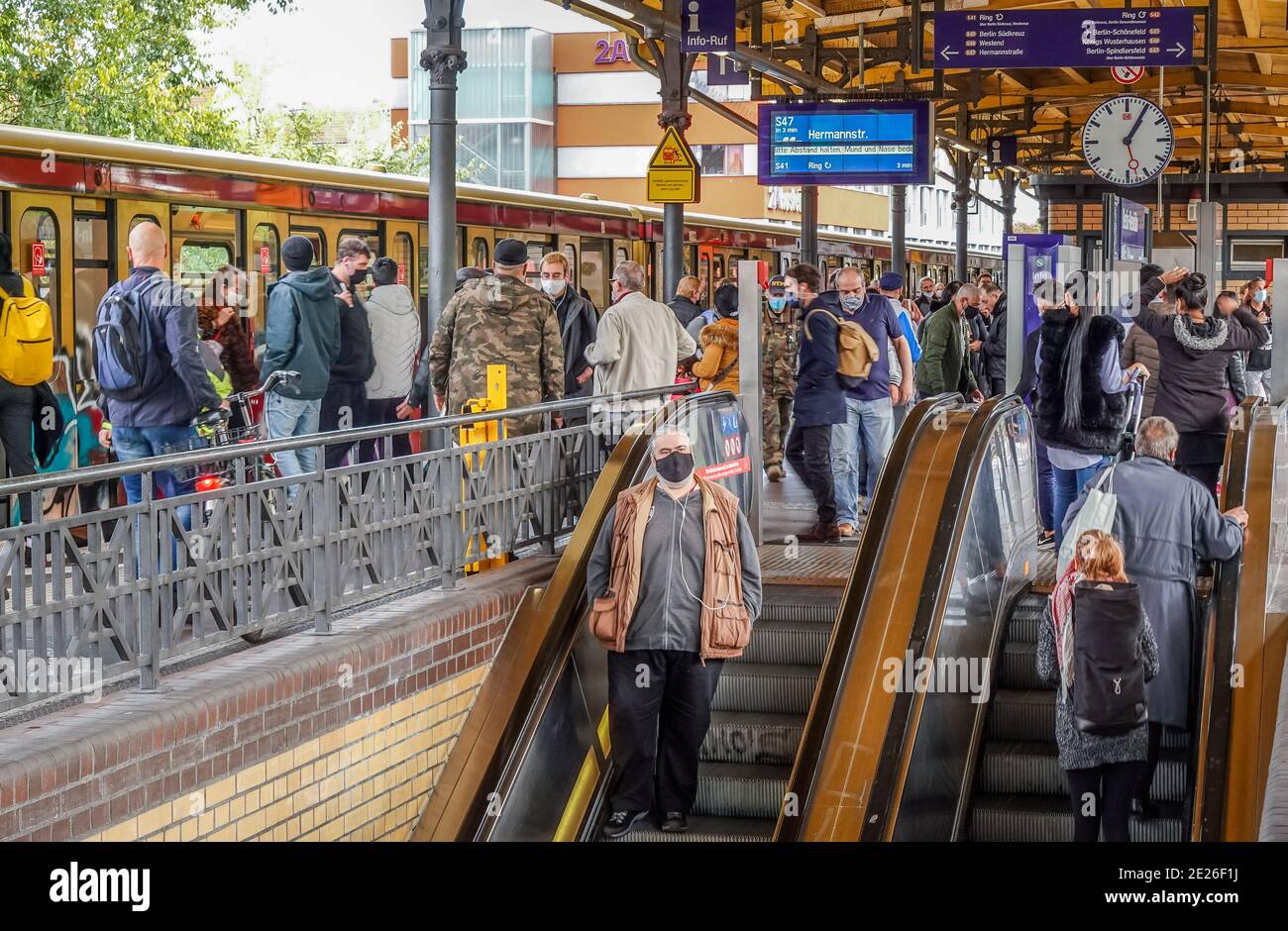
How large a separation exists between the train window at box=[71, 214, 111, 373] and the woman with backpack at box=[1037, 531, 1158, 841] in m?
6.62

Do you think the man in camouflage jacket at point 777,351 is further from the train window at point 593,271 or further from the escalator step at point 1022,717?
the train window at point 593,271

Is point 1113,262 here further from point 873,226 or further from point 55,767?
point 873,226

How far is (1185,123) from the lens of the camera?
33.7 metres

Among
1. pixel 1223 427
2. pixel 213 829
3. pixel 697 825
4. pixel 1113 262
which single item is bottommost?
pixel 697 825

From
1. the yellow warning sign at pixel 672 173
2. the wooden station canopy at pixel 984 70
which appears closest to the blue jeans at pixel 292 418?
the yellow warning sign at pixel 672 173

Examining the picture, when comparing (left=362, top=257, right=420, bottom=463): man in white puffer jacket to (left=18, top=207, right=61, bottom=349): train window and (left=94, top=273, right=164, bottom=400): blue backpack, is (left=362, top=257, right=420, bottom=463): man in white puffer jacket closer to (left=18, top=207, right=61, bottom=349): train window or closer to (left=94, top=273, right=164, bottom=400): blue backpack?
(left=18, top=207, right=61, bottom=349): train window

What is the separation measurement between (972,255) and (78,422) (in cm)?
3669

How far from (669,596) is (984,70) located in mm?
19896

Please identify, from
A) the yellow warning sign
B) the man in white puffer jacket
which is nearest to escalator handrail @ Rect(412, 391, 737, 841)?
the man in white puffer jacket

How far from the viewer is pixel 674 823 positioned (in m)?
7.55

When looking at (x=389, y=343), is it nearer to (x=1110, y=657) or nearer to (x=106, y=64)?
(x=1110, y=657)

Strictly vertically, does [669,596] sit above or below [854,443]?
below

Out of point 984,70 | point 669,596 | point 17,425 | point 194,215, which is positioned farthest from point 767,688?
point 984,70
